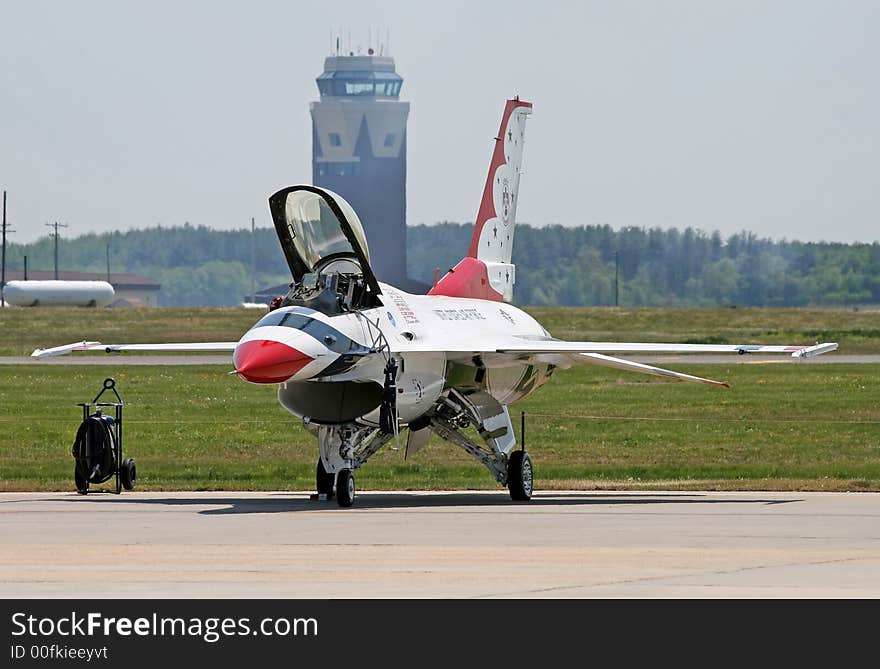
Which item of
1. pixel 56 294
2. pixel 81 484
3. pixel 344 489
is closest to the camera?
pixel 344 489

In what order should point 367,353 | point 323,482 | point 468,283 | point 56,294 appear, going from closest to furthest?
point 367,353 < point 323,482 < point 468,283 < point 56,294

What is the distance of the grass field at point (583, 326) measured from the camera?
8012 cm

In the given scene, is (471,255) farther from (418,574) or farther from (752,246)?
(752,246)

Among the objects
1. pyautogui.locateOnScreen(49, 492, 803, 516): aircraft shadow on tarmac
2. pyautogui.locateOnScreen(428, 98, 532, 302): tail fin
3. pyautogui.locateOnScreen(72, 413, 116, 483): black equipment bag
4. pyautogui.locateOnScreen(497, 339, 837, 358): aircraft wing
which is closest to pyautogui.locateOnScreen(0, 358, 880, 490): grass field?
pyautogui.locateOnScreen(72, 413, 116, 483): black equipment bag

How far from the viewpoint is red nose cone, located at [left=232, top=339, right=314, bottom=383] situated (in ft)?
64.0

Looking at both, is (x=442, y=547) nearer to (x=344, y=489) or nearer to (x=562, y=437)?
(x=344, y=489)

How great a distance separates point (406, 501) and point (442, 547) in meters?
7.15

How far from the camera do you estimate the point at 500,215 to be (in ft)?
95.1

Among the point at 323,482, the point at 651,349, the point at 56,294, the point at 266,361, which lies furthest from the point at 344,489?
the point at 56,294

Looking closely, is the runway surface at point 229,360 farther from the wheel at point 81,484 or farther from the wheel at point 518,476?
the wheel at point 518,476

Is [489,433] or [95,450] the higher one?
[489,433]

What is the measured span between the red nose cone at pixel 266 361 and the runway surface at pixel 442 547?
176 centimetres
